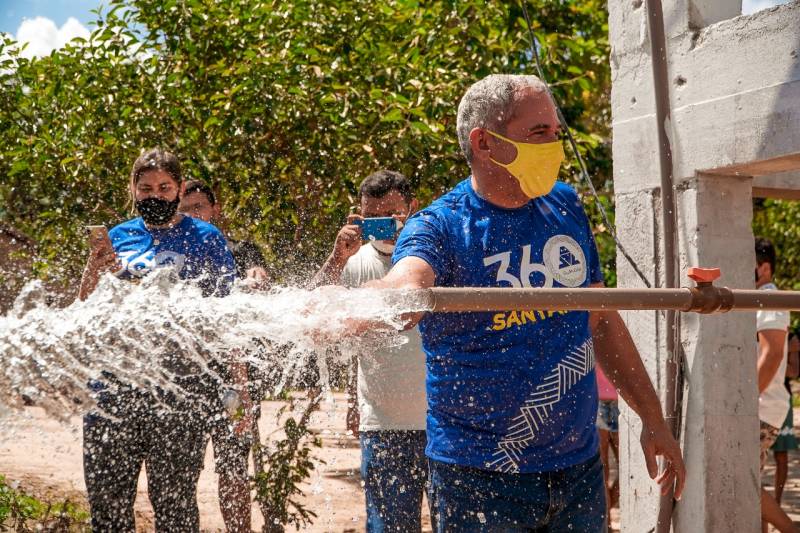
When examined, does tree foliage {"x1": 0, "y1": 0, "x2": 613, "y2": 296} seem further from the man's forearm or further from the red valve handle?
the red valve handle

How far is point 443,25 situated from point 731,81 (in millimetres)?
2596

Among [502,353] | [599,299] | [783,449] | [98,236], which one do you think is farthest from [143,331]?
[783,449]

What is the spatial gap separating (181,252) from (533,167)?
1.89 meters

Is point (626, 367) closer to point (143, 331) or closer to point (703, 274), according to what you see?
point (703, 274)

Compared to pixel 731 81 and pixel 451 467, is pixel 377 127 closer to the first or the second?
pixel 731 81

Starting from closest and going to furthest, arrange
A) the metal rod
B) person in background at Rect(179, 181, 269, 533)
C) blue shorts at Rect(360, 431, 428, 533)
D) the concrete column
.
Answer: the metal rod < blue shorts at Rect(360, 431, 428, 533) < the concrete column < person in background at Rect(179, 181, 269, 533)

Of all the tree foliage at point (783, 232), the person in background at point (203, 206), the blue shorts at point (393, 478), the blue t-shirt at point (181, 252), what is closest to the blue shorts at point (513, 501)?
the blue shorts at point (393, 478)

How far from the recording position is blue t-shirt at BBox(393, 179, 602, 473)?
103 inches

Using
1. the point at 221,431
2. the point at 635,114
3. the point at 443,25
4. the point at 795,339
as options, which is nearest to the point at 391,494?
the point at 221,431

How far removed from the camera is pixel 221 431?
443cm

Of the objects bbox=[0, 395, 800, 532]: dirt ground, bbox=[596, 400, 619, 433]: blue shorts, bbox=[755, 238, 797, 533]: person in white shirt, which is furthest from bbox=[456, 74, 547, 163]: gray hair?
bbox=[596, 400, 619, 433]: blue shorts

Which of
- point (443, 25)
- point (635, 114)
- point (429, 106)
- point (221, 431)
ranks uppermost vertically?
point (443, 25)

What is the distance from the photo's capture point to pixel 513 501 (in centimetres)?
259

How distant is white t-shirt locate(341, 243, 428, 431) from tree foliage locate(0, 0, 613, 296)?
5.13 feet
